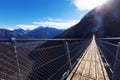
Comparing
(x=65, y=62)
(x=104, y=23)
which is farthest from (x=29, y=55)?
(x=104, y=23)

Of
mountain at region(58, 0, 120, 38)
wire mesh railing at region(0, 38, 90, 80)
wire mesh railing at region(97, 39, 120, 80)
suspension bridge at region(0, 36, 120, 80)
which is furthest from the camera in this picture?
mountain at region(58, 0, 120, 38)

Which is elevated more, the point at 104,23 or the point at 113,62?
the point at 104,23

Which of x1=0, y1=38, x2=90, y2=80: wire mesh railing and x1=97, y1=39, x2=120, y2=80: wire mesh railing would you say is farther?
x1=97, y1=39, x2=120, y2=80: wire mesh railing

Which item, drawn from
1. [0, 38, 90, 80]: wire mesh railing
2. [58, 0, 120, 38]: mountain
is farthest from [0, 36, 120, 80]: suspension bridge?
[58, 0, 120, 38]: mountain

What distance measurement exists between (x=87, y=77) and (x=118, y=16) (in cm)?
8903

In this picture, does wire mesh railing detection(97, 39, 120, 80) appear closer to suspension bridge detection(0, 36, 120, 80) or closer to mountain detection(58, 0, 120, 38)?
suspension bridge detection(0, 36, 120, 80)

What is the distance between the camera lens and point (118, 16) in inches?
3501

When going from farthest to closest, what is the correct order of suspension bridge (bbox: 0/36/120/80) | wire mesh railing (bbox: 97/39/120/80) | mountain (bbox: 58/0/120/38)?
1. mountain (bbox: 58/0/120/38)
2. wire mesh railing (bbox: 97/39/120/80)
3. suspension bridge (bbox: 0/36/120/80)

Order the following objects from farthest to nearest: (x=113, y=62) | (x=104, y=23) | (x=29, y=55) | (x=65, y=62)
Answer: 1. (x=104, y=23)
2. (x=65, y=62)
3. (x=113, y=62)
4. (x=29, y=55)

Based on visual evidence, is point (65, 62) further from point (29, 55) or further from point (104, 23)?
point (104, 23)

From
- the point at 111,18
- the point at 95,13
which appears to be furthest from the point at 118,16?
the point at 95,13

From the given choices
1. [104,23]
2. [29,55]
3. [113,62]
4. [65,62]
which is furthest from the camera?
[104,23]

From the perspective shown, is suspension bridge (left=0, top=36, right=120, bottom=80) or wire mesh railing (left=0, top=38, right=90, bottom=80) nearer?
wire mesh railing (left=0, top=38, right=90, bottom=80)

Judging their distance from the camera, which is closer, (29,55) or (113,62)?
(29,55)
